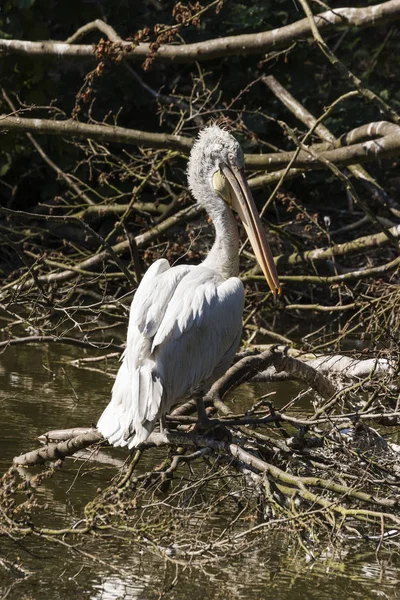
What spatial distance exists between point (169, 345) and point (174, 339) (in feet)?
0.13

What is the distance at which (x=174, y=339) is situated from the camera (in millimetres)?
4816

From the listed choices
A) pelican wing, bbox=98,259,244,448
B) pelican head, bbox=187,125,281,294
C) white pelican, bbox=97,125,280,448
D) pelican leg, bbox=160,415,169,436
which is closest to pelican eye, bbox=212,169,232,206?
pelican head, bbox=187,125,281,294

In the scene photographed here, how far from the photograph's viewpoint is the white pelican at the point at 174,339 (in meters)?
4.59

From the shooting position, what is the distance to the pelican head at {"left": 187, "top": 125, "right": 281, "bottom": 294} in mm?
5648

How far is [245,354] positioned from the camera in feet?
19.5

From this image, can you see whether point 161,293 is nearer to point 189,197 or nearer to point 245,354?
point 245,354

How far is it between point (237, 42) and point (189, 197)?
5.03 ft

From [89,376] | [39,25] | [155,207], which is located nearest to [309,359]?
[89,376]

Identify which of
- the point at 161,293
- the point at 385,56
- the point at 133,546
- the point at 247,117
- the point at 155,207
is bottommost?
the point at 133,546

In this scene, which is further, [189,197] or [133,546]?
[189,197]

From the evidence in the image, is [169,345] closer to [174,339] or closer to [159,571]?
[174,339]

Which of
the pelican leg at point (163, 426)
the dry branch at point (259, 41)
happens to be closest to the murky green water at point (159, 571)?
the pelican leg at point (163, 426)

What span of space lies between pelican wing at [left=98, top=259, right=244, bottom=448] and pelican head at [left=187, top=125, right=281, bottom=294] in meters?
0.62

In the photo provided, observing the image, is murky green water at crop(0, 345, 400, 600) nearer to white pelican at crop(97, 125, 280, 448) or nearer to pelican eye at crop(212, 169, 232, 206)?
white pelican at crop(97, 125, 280, 448)
